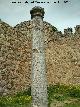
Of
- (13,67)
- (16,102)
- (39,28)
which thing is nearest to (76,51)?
(13,67)

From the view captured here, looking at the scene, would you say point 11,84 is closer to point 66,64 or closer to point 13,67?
point 13,67

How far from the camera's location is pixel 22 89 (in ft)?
63.0

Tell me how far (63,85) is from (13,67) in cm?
332

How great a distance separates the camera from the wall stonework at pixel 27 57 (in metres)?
19.2

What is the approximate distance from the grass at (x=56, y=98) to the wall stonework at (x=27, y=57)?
1.22 meters

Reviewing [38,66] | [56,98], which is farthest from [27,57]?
[38,66]

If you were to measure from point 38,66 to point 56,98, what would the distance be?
27.7ft

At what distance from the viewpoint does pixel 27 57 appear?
2069cm

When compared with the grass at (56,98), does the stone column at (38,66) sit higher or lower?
higher

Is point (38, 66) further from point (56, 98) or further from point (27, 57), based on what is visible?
point (27, 57)

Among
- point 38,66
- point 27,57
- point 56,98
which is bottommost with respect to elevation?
point 56,98

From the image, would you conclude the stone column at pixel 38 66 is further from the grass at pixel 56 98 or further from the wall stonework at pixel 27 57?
the wall stonework at pixel 27 57

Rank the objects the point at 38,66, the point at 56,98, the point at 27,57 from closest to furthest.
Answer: the point at 38,66 < the point at 56,98 < the point at 27,57

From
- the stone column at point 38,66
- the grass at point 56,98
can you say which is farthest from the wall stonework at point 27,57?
the stone column at point 38,66
